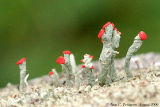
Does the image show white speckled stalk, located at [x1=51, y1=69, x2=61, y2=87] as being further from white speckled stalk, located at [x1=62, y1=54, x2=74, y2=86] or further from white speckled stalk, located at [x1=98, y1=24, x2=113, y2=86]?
white speckled stalk, located at [x1=98, y1=24, x2=113, y2=86]

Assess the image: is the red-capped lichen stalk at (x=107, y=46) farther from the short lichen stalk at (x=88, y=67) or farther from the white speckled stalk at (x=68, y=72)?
the white speckled stalk at (x=68, y=72)

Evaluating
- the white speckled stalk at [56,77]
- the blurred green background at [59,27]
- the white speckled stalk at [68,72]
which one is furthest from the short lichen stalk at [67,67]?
the blurred green background at [59,27]

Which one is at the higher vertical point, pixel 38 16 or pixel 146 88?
pixel 38 16

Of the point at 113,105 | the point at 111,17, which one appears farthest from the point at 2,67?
the point at 113,105

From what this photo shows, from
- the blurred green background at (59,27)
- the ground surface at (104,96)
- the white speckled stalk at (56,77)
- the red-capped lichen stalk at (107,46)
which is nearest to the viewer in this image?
the ground surface at (104,96)

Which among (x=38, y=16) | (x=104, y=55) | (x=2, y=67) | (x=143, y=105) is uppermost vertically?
(x=38, y=16)

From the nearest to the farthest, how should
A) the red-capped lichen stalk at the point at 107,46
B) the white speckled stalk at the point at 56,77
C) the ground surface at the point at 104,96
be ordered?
the ground surface at the point at 104,96 < the red-capped lichen stalk at the point at 107,46 < the white speckled stalk at the point at 56,77

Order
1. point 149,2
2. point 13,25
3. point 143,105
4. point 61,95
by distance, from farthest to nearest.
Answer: point 13,25, point 149,2, point 61,95, point 143,105

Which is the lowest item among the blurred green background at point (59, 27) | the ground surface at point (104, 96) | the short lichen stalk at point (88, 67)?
the ground surface at point (104, 96)

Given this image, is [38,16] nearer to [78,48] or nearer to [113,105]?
[78,48]
